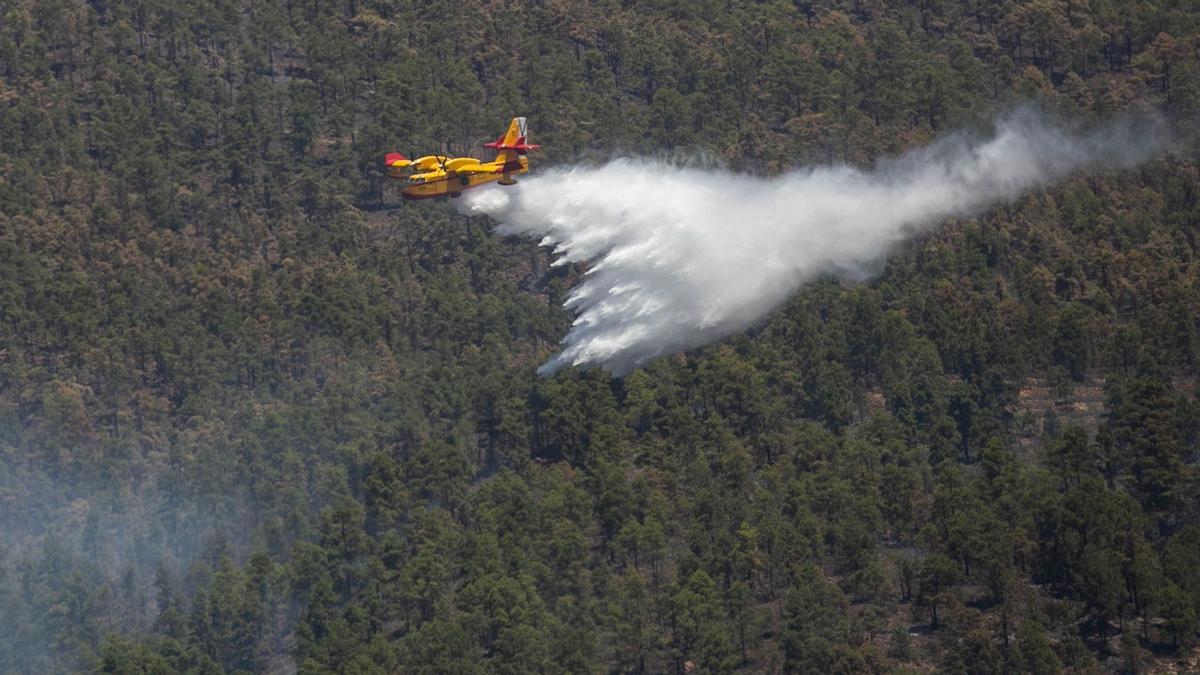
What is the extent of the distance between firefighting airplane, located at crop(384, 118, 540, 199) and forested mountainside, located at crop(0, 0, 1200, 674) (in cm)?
1406

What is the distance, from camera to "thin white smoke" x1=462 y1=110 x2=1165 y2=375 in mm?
123062

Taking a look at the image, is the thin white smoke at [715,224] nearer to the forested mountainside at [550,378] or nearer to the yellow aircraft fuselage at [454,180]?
the forested mountainside at [550,378]

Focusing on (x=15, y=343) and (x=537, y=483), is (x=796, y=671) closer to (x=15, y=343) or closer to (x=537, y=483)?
(x=537, y=483)

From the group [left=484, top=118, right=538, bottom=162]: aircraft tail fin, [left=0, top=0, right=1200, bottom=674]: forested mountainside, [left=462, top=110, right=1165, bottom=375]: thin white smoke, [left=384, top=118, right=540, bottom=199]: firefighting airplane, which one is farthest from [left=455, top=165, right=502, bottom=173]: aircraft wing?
[left=0, top=0, right=1200, bottom=674]: forested mountainside

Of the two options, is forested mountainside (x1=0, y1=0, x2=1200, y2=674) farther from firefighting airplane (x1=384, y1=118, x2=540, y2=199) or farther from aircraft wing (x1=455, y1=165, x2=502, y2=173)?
aircraft wing (x1=455, y1=165, x2=502, y2=173)

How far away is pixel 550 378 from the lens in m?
126

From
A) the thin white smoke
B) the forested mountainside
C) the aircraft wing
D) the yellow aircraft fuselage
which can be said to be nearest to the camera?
the forested mountainside

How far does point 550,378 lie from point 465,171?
620 inches

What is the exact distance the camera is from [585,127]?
155500 mm

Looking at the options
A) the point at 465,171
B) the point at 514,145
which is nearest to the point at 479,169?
the point at 465,171

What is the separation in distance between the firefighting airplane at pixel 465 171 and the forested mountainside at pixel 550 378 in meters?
14.1

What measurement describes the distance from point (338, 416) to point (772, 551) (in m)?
28.2

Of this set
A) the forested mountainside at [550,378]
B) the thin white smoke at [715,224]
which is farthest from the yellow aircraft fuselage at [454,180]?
the forested mountainside at [550,378]

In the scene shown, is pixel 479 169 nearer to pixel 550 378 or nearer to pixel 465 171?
pixel 465 171
